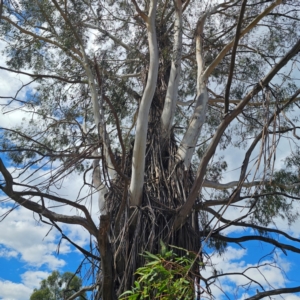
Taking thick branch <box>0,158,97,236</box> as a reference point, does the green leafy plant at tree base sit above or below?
below

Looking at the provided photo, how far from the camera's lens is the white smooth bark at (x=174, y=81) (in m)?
6.44

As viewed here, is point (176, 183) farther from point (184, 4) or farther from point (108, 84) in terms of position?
point (184, 4)

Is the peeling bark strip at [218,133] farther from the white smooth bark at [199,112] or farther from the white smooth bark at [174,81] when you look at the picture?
the white smooth bark at [174,81]

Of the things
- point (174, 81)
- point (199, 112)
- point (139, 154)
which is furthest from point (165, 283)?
point (174, 81)

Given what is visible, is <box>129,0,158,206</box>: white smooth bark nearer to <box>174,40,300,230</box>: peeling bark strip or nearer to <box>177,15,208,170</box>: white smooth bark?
<box>174,40,300,230</box>: peeling bark strip

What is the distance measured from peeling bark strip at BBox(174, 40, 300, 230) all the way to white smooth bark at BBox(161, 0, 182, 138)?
139 centimetres

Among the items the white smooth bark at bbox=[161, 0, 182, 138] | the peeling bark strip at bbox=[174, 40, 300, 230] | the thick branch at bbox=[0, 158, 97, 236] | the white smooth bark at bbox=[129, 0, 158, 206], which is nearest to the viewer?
the peeling bark strip at bbox=[174, 40, 300, 230]

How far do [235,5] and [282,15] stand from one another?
34.5 inches

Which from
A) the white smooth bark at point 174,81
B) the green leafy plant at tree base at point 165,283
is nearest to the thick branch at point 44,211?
the green leafy plant at tree base at point 165,283

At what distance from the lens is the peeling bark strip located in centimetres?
383

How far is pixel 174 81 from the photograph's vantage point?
22.1 feet

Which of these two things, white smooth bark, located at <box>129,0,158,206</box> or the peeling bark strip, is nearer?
the peeling bark strip

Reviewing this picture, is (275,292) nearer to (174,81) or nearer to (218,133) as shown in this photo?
(218,133)

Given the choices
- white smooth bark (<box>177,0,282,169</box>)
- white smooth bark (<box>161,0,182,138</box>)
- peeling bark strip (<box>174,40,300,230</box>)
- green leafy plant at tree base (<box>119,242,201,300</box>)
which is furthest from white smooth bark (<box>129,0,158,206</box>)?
green leafy plant at tree base (<box>119,242,201,300</box>)
